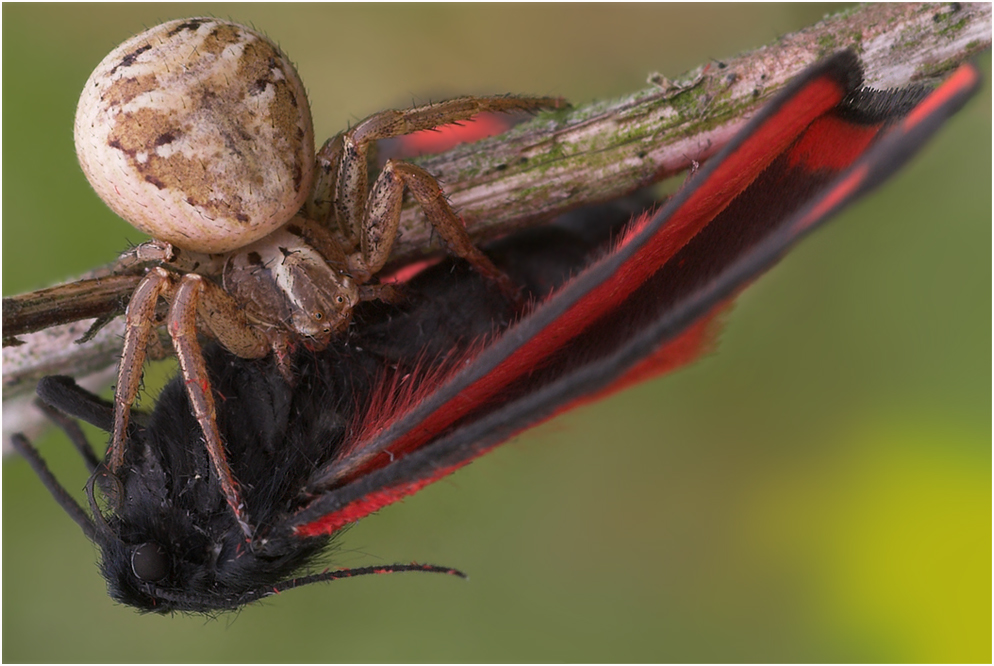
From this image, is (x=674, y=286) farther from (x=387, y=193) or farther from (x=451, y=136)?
(x=451, y=136)

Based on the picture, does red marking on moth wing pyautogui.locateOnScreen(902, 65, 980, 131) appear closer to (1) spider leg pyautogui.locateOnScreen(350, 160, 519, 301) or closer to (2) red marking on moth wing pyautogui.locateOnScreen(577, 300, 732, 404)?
(2) red marking on moth wing pyautogui.locateOnScreen(577, 300, 732, 404)

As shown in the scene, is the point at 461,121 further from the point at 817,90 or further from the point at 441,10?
the point at 441,10

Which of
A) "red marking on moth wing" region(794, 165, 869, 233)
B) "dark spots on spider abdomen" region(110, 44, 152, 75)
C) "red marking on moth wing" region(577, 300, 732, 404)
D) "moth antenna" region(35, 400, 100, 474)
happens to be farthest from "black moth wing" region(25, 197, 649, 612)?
"red marking on moth wing" region(794, 165, 869, 233)

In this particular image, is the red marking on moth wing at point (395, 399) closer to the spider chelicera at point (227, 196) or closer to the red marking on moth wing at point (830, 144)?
the spider chelicera at point (227, 196)

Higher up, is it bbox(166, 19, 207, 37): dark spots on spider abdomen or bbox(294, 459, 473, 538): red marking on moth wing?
bbox(166, 19, 207, 37): dark spots on spider abdomen

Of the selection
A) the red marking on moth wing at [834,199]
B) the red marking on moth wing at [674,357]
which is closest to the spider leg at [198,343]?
the red marking on moth wing at [674,357]

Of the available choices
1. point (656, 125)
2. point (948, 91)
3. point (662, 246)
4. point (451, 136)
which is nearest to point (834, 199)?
point (948, 91)
